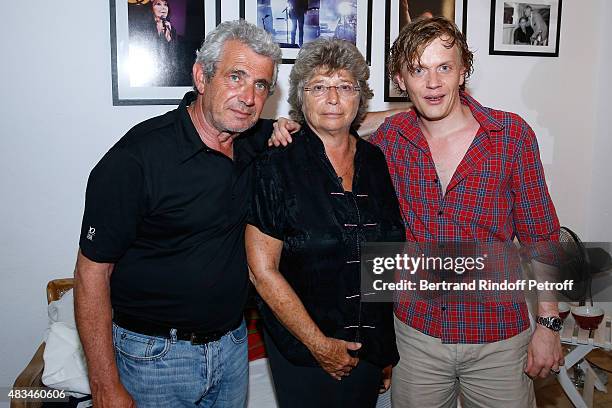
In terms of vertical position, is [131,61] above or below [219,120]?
above

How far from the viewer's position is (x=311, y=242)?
5.22ft

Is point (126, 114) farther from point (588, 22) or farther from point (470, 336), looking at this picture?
point (588, 22)

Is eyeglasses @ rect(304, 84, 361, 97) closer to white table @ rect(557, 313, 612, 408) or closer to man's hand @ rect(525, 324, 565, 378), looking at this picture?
man's hand @ rect(525, 324, 565, 378)

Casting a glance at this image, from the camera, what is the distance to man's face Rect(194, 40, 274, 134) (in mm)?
1592

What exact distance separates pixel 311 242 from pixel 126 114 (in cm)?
141

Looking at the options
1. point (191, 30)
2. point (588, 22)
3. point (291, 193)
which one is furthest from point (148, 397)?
point (588, 22)

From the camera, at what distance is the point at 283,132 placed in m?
1.72

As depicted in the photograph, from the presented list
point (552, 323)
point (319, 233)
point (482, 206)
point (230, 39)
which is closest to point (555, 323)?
point (552, 323)

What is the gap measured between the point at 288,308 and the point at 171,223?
1.34 feet

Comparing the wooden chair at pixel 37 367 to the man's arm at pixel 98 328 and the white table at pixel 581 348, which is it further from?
the white table at pixel 581 348

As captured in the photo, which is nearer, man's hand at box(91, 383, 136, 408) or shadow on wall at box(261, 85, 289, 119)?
man's hand at box(91, 383, 136, 408)

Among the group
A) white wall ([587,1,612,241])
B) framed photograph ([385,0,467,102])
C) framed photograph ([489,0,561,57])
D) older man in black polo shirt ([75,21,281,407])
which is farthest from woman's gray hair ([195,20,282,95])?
white wall ([587,1,612,241])

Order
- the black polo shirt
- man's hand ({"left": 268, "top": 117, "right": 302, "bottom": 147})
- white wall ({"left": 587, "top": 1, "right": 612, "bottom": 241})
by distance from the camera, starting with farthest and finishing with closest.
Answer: white wall ({"left": 587, "top": 1, "right": 612, "bottom": 241}), man's hand ({"left": 268, "top": 117, "right": 302, "bottom": 147}), the black polo shirt

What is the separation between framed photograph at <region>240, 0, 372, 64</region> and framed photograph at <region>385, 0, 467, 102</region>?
0.11 m
